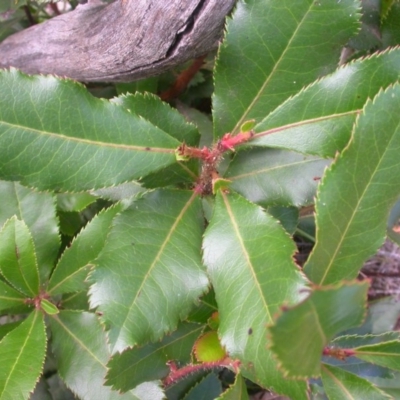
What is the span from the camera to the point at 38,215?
0.91m

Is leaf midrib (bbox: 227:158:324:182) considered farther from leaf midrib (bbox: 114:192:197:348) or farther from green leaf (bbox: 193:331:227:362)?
green leaf (bbox: 193:331:227:362)

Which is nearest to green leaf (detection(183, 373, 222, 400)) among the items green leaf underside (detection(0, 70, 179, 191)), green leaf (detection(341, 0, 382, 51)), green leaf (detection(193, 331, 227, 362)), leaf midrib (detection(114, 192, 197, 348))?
green leaf (detection(193, 331, 227, 362))

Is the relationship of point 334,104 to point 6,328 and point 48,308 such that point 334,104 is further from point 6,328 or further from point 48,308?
point 6,328

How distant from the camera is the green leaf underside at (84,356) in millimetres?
836

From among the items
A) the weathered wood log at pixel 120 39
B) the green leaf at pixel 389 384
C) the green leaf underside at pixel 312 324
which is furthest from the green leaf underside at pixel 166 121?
the green leaf at pixel 389 384

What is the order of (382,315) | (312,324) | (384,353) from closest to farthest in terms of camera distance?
(312,324) < (384,353) < (382,315)

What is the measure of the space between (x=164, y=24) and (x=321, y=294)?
0.53m

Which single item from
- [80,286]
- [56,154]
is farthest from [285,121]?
[80,286]

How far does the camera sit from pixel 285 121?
0.69m

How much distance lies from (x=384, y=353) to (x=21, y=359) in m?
0.61

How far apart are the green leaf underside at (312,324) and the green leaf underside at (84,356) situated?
44cm

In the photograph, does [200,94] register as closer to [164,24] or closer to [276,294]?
[164,24]

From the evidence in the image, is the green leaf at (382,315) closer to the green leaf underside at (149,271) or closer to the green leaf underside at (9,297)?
the green leaf underside at (149,271)

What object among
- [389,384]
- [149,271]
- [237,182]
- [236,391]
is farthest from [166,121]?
[389,384]
